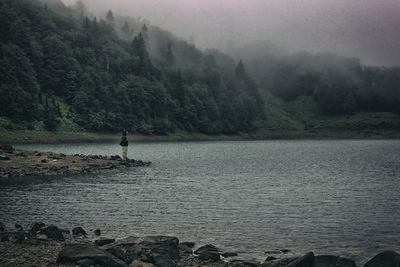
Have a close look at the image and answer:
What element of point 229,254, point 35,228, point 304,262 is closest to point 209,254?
point 229,254

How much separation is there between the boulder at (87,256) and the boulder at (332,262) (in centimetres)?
819

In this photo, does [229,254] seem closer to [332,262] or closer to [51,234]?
[332,262]

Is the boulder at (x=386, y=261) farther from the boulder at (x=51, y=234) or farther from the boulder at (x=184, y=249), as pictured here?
the boulder at (x=51, y=234)

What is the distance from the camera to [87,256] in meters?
16.2

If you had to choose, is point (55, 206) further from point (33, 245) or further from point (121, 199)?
point (33, 245)

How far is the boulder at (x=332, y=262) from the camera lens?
1644 cm

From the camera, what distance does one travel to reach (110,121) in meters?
188

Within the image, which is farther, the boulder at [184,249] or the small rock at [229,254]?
the boulder at [184,249]

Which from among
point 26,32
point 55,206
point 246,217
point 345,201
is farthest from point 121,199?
point 26,32

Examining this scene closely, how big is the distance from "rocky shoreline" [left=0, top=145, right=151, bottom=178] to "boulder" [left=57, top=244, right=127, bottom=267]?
35.2 m

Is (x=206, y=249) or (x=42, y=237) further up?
(x=206, y=249)

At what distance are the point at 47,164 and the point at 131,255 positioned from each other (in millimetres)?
43041

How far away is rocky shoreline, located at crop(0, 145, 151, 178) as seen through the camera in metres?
50.7

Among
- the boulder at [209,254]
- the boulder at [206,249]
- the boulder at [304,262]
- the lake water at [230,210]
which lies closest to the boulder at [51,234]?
the lake water at [230,210]
